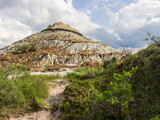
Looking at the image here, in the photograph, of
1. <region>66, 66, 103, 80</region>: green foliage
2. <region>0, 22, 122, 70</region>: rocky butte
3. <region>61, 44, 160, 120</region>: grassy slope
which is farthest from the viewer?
<region>0, 22, 122, 70</region>: rocky butte

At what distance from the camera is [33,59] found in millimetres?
20188

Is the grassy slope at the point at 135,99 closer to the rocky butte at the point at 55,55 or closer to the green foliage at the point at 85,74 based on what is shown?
the green foliage at the point at 85,74

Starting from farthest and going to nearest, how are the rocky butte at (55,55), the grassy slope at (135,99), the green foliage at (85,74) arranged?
the rocky butte at (55,55) < the green foliage at (85,74) < the grassy slope at (135,99)

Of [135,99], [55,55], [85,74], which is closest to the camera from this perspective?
[135,99]

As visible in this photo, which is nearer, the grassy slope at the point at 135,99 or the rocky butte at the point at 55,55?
the grassy slope at the point at 135,99

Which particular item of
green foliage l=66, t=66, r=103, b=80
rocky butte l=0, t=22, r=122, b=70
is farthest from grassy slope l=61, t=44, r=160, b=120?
rocky butte l=0, t=22, r=122, b=70

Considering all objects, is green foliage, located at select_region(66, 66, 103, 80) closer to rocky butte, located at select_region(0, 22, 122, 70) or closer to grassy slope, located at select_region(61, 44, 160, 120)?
grassy slope, located at select_region(61, 44, 160, 120)

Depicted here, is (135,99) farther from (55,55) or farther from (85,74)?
(55,55)

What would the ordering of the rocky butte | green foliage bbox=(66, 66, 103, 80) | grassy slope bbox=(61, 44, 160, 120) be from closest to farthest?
grassy slope bbox=(61, 44, 160, 120)
green foliage bbox=(66, 66, 103, 80)
the rocky butte

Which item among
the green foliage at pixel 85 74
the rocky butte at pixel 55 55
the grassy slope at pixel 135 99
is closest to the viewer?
the grassy slope at pixel 135 99

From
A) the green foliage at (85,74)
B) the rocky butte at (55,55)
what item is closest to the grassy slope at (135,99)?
the green foliage at (85,74)

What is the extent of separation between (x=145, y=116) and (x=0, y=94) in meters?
3.86

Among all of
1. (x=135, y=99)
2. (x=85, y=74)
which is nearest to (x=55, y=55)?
(x=85, y=74)

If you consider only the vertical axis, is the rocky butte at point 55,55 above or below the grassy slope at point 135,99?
above
